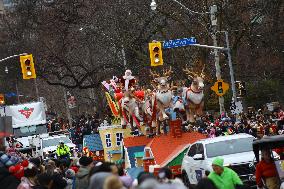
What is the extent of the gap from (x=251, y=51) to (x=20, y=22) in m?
21.6

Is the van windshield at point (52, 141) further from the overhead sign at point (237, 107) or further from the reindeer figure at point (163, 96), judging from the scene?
the reindeer figure at point (163, 96)

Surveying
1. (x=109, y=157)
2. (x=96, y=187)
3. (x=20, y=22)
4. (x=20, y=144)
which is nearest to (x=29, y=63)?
(x=109, y=157)

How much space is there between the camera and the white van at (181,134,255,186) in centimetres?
1984

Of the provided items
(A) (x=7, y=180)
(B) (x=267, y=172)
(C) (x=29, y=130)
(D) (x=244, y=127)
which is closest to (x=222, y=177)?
(B) (x=267, y=172)

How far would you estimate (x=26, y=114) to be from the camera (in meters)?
47.4

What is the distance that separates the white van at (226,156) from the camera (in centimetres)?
1984

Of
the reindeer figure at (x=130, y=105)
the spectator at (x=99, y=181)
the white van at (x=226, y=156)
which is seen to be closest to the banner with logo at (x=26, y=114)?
the reindeer figure at (x=130, y=105)

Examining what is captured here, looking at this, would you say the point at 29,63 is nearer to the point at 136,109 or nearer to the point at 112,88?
the point at 112,88

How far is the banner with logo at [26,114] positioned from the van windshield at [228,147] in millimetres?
27721

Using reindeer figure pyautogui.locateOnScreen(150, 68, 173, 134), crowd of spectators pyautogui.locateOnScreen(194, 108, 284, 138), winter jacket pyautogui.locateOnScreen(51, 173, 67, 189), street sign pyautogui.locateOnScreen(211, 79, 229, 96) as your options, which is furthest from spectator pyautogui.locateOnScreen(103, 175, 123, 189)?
street sign pyautogui.locateOnScreen(211, 79, 229, 96)

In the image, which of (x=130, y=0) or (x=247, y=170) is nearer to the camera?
(x=247, y=170)

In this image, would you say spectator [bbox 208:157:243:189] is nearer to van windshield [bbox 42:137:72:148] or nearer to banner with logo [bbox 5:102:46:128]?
van windshield [bbox 42:137:72:148]

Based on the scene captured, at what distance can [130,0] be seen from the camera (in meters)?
51.1

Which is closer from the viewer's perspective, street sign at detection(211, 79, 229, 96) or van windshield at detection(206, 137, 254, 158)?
van windshield at detection(206, 137, 254, 158)
